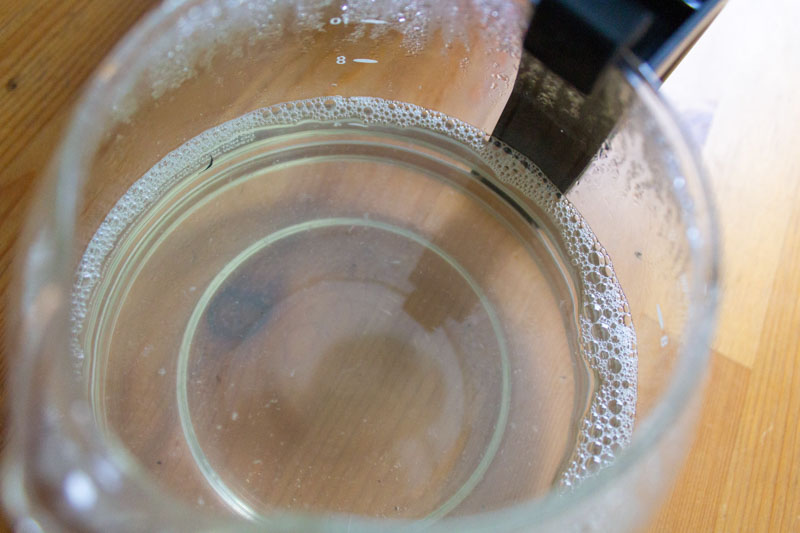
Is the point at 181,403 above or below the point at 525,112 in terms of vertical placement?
below

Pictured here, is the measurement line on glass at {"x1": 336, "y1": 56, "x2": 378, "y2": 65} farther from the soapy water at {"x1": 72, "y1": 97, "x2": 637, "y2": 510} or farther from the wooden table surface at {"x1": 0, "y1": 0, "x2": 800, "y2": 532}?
the wooden table surface at {"x1": 0, "y1": 0, "x2": 800, "y2": 532}

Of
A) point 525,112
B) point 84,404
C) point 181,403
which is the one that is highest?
point 525,112

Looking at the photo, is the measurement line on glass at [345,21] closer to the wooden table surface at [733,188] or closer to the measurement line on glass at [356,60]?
the measurement line on glass at [356,60]

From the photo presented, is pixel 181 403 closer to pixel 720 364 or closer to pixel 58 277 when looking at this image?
pixel 58 277

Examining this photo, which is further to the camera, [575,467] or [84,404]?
[575,467]

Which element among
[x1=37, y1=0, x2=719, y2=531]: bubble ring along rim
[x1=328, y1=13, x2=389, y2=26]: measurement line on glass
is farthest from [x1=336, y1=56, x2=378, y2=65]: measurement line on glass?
[x1=37, y1=0, x2=719, y2=531]: bubble ring along rim

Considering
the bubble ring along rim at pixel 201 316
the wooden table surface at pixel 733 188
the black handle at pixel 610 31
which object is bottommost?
the bubble ring along rim at pixel 201 316

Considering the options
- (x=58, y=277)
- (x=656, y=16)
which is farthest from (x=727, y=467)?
(x=58, y=277)

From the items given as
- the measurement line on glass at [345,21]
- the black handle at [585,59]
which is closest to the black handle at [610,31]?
the black handle at [585,59]
